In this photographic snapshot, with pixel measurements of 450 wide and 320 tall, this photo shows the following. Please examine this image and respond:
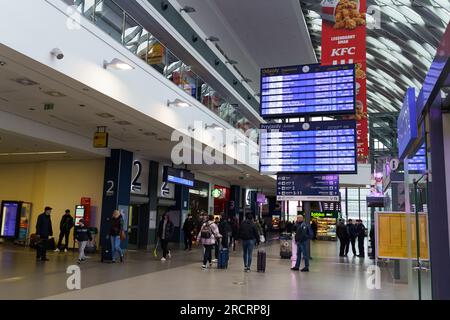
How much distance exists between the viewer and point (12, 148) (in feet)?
54.6

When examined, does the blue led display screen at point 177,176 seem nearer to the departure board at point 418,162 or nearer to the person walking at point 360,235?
the person walking at point 360,235

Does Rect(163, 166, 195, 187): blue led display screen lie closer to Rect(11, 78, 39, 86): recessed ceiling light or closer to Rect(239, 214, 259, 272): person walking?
Rect(239, 214, 259, 272): person walking

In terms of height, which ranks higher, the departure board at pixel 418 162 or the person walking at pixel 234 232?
the departure board at pixel 418 162

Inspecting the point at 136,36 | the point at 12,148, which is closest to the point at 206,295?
the point at 136,36

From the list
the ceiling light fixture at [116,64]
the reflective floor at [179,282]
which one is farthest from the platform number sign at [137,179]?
the ceiling light fixture at [116,64]

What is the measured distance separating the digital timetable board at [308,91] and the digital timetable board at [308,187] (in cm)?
236

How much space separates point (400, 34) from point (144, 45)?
1604cm

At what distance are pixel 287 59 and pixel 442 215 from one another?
21.1 metres

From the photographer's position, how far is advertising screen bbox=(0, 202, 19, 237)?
1977 cm

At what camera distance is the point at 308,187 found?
1466 centimetres

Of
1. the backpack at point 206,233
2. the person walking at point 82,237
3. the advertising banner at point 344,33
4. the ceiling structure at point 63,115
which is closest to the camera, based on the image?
the ceiling structure at point 63,115

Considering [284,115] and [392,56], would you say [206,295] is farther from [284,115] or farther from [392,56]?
[392,56]

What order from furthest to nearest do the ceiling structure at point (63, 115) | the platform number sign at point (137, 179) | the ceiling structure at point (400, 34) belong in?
the platform number sign at point (137, 179) < the ceiling structure at point (400, 34) < the ceiling structure at point (63, 115)

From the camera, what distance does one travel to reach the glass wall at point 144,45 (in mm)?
10026
